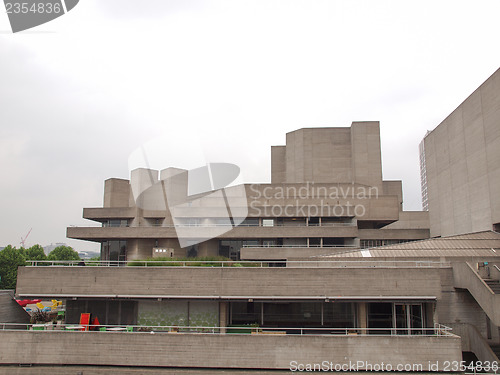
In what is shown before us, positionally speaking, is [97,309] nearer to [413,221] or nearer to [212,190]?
[212,190]

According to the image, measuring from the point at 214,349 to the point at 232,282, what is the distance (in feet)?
11.3

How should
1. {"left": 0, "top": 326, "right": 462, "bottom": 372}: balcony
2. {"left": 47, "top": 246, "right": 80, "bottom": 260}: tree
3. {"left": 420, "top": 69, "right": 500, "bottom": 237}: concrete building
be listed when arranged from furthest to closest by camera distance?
{"left": 47, "top": 246, "right": 80, "bottom": 260}: tree, {"left": 420, "top": 69, "right": 500, "bottom": 237}: concrete building, {"left": 0, "top": 326, "right": 462, "bottom": 372}: balcony

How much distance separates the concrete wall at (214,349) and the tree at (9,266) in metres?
63.2

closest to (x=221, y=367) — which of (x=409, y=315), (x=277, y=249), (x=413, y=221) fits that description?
(x=409, y=315)

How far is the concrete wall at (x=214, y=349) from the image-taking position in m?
20.0

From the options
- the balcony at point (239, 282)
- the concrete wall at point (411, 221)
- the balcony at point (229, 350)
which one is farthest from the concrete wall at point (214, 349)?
the concrete wall at point (411, 221)

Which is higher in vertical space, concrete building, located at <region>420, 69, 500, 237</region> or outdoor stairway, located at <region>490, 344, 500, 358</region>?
concrete building, located at <region>420, 69, 500, 237</region>

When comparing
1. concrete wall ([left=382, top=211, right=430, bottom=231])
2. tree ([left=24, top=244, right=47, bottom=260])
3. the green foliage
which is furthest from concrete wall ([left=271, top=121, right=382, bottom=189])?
tree ([left=24, top=244, right=47, bottom=260])

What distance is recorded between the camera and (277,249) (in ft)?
152

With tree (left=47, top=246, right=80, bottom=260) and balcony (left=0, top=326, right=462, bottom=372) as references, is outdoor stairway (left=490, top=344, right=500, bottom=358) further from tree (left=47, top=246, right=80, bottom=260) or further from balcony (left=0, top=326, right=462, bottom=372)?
tree (left=47, top=246, right=80, bottom=260)

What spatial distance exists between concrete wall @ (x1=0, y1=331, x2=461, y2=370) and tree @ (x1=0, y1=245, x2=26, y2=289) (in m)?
63.2

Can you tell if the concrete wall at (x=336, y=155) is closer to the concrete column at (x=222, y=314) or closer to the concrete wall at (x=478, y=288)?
the concrete wall at (x=478, y=288)

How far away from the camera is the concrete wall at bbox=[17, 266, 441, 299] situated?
21672 mm

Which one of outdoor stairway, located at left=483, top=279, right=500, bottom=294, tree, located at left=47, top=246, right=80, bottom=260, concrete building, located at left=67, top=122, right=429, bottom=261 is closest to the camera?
outdoor stairway, located at left=483, top=279, right=500, bottom=294
